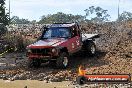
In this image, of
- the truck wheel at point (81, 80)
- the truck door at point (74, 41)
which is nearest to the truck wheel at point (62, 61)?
the truck door at point (74, 41)

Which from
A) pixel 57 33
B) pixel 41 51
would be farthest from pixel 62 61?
pixel 57 33

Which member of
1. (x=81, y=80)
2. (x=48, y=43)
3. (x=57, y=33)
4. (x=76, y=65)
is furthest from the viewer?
(x=57, y=33)

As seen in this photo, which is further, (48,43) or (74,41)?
(74,41)

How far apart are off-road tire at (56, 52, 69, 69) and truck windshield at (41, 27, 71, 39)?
1.21 metres

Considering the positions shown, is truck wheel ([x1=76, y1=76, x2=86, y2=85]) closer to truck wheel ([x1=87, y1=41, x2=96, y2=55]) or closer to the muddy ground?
the muddy ground

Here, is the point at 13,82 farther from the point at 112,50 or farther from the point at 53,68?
the point at 112,50

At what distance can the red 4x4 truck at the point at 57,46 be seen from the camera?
18766 mm

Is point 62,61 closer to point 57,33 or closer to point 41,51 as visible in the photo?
point 41,51

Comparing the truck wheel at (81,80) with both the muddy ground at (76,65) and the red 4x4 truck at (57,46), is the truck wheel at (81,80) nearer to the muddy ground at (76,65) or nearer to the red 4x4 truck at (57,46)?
the muddy ground at (76,65)

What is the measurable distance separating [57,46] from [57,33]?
1.50 metres

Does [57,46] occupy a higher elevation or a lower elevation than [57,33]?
lower

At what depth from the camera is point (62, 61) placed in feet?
61.7

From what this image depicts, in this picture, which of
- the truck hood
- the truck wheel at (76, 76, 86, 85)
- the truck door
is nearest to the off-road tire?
the truck hood

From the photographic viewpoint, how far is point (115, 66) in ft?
60.8
